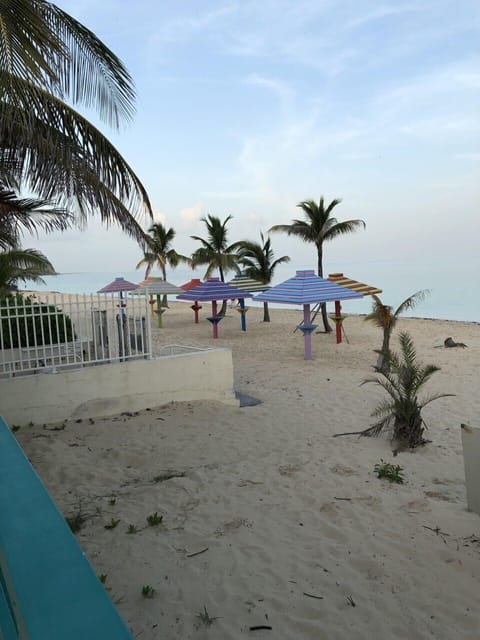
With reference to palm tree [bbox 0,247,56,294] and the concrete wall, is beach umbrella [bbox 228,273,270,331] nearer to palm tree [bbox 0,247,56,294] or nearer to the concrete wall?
palm tree [bbox 0,247,56,294]

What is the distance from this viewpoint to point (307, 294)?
1227 centimetres

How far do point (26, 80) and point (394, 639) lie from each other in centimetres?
559

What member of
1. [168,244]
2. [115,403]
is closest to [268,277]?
[168,244]

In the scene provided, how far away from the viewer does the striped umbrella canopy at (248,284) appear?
1803cm

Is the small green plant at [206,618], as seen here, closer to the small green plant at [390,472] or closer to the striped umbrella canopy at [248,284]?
the small green plant at [390,472]

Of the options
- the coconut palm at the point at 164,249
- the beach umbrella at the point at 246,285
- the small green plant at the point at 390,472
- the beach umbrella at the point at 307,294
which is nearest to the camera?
the small green plant at the point at 390,472

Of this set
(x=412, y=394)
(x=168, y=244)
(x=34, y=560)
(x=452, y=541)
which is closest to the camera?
(x=34, y=560)

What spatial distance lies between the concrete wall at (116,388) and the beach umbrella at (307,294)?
474 centimetres

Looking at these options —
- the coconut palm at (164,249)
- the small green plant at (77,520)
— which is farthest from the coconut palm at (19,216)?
the coconut palm at (164,249)

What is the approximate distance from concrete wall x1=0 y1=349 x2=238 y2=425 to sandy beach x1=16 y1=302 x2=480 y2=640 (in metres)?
0.23

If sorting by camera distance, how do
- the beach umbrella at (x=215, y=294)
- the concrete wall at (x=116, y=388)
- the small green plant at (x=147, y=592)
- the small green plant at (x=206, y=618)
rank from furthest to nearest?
the beach umbrella at (x=215, y=294) < the concrete wall at (x=116, y=388) < the small green plant at (x=147, y=592) < the small green plant at (x=206, y=618)

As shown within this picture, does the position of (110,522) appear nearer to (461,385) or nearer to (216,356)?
(216,356)

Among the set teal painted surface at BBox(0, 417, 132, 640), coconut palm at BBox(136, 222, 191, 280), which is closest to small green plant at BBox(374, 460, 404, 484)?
teal painted surface at BBox(0, 417, 132, 640)

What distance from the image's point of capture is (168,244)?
89.7 ft
